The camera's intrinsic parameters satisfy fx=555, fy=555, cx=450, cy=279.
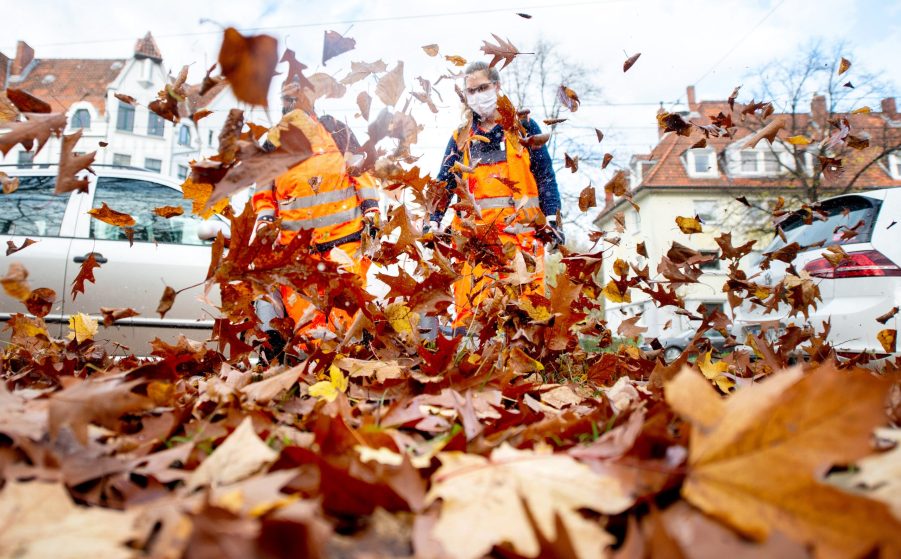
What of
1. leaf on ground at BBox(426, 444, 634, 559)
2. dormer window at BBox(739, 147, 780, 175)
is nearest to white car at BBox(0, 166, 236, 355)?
leaf on ground at BBox(426, 444, 634, 559)

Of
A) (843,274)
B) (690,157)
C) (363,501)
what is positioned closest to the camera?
(363,501)

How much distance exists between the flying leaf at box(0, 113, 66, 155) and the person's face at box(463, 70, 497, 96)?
2683mm

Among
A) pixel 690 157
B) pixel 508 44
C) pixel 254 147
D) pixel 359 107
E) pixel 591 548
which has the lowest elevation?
pixel 591 548

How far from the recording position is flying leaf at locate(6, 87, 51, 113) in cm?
142

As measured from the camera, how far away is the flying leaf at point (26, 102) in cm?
142

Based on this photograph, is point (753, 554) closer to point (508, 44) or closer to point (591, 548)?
point (591, 548)

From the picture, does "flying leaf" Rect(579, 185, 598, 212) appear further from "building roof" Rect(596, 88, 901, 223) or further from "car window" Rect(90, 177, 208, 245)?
"building roof" Rect(596, 88, 901, 223)

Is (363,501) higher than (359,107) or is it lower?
lower

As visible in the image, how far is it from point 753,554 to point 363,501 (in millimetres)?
442

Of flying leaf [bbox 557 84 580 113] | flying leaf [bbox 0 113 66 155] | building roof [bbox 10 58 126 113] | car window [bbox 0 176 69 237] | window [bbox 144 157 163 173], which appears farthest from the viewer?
window [bbox 144 157 163 173]

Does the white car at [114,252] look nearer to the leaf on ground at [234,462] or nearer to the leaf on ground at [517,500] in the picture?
the leaf on ground at [234,462]

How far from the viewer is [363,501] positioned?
2.33 feet

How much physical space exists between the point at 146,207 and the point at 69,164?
3.72 metres

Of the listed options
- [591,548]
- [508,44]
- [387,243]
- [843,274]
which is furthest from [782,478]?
[843,274]
